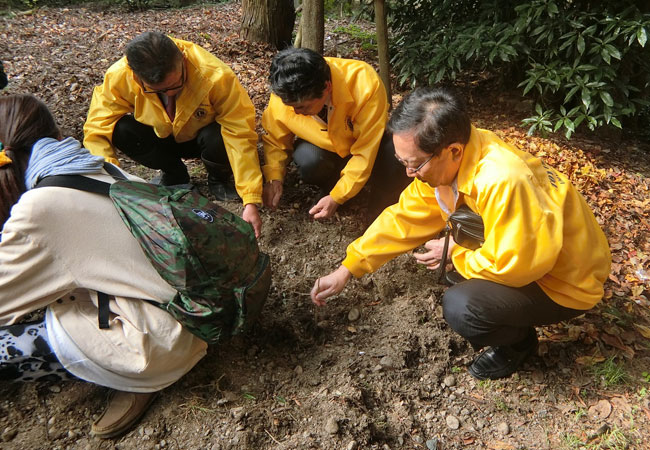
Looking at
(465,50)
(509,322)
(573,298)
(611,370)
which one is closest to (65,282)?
(509,322)

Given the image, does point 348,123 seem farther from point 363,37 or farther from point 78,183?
point 363,37

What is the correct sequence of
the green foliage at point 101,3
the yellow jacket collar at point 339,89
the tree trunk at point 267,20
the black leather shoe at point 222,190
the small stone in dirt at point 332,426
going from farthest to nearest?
1. the green foliage at point 101,3
2. the tree trunk at point 267,20
3. the black leather shoe at point 222,190
4. the yellow jacket collar at point 339,89
5. the small stone in dirt at point 332,426

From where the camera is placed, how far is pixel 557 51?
385cm

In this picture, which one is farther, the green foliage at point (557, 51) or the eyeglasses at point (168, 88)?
the green foliage at point (557, 51)

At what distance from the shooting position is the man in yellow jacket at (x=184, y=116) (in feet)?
9.34

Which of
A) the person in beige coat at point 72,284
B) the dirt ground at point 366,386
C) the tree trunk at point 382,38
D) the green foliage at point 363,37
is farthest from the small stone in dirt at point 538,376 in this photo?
the green foliage at point 363,37

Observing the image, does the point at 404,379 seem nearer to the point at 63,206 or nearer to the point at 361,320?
the point at 361,320

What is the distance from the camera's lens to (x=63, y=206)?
167cm

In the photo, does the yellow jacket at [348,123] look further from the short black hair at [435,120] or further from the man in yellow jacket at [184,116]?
the short black hair at [435,120]

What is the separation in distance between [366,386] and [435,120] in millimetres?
1322

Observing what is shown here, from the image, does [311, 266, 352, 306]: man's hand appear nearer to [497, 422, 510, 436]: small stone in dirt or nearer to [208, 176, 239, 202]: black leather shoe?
[497, 422, 510, 436]: small stone in dirt

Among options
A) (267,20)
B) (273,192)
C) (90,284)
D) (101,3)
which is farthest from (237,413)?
(101,3)

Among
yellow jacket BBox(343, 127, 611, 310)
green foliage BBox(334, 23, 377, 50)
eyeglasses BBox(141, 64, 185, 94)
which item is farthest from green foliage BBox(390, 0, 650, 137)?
eyeglasses BBox(141, 64, 185, 94)

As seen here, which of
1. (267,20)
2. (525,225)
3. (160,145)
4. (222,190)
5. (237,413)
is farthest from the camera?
(267,20)
